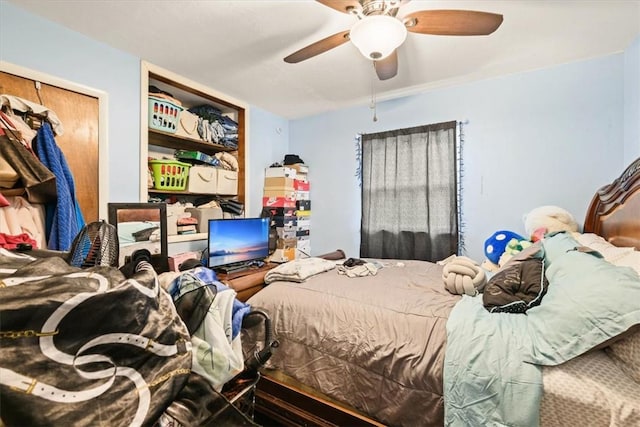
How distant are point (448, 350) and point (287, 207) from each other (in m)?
2.37

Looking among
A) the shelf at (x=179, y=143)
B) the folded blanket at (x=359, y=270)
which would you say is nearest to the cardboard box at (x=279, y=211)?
the shelf at (x=179, y=143)

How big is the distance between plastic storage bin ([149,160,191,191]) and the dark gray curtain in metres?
1.79

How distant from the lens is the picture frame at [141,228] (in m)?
1.83

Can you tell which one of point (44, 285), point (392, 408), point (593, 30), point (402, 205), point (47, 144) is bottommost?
point (392, 408)

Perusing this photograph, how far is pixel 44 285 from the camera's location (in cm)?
60

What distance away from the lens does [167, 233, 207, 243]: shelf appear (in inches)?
95.6

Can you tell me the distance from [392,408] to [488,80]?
8.83ft

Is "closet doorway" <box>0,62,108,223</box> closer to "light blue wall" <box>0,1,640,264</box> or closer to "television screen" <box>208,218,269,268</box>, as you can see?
"light blue wall" <box>0,1,640,264</box>

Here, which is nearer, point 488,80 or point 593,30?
point 593,30

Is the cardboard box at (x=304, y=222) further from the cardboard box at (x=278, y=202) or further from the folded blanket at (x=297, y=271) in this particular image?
the folded blanket at (x=297, y=271)

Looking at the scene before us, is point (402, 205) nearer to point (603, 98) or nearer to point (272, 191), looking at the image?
point (272, 191)

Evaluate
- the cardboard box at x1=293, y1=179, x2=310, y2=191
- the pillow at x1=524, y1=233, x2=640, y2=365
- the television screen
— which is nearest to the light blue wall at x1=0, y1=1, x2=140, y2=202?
the television screen

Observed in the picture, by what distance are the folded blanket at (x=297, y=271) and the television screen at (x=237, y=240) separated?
21.8 inches

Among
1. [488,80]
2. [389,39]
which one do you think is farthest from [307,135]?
[389,39]
